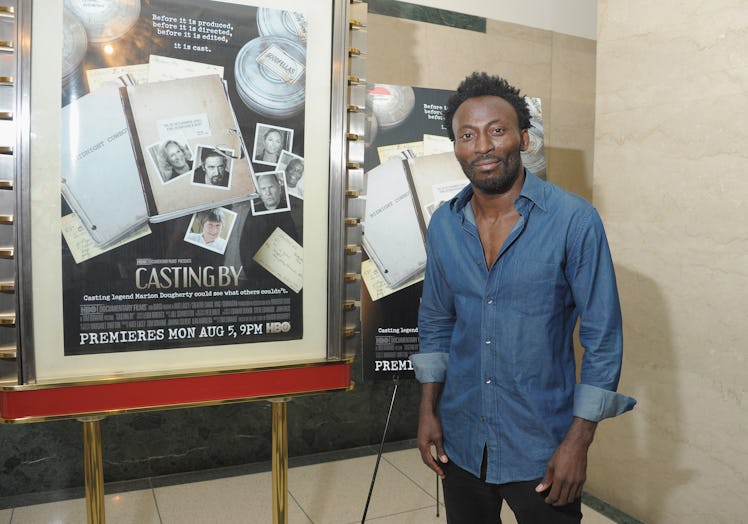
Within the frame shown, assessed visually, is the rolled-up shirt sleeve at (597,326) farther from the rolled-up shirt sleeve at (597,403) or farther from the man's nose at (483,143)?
the man's nose at (483,143)

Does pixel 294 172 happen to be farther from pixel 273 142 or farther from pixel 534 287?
pixel 534 287

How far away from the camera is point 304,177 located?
62.6 inches

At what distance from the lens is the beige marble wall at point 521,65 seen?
10.6 feet

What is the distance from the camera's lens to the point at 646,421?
250cm

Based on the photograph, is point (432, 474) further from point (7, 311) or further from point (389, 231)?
point (7, 311)

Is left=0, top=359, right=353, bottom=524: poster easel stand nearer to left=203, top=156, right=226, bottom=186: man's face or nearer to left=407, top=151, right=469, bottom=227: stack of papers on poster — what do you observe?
left=203, top=156, right=226, bottom=186: man's face

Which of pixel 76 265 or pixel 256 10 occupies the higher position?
pixel 256 10

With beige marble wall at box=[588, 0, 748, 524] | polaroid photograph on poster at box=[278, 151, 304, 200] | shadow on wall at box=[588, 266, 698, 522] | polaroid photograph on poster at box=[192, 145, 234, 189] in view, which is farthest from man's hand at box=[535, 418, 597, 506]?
shadow on wall at box=[588, 266, 698, 522]

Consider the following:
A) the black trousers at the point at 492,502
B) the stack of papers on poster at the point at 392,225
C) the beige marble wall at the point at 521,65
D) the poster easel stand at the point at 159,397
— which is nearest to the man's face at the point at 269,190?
the poster easel stand at the point at 159,397

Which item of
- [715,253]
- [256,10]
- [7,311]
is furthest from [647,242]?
[7,311]

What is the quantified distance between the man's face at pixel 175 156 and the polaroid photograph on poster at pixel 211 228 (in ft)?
0.42

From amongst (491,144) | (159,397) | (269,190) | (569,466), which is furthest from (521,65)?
(159,397)

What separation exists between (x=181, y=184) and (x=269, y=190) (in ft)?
0.73

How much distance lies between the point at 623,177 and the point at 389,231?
1.06 metres
